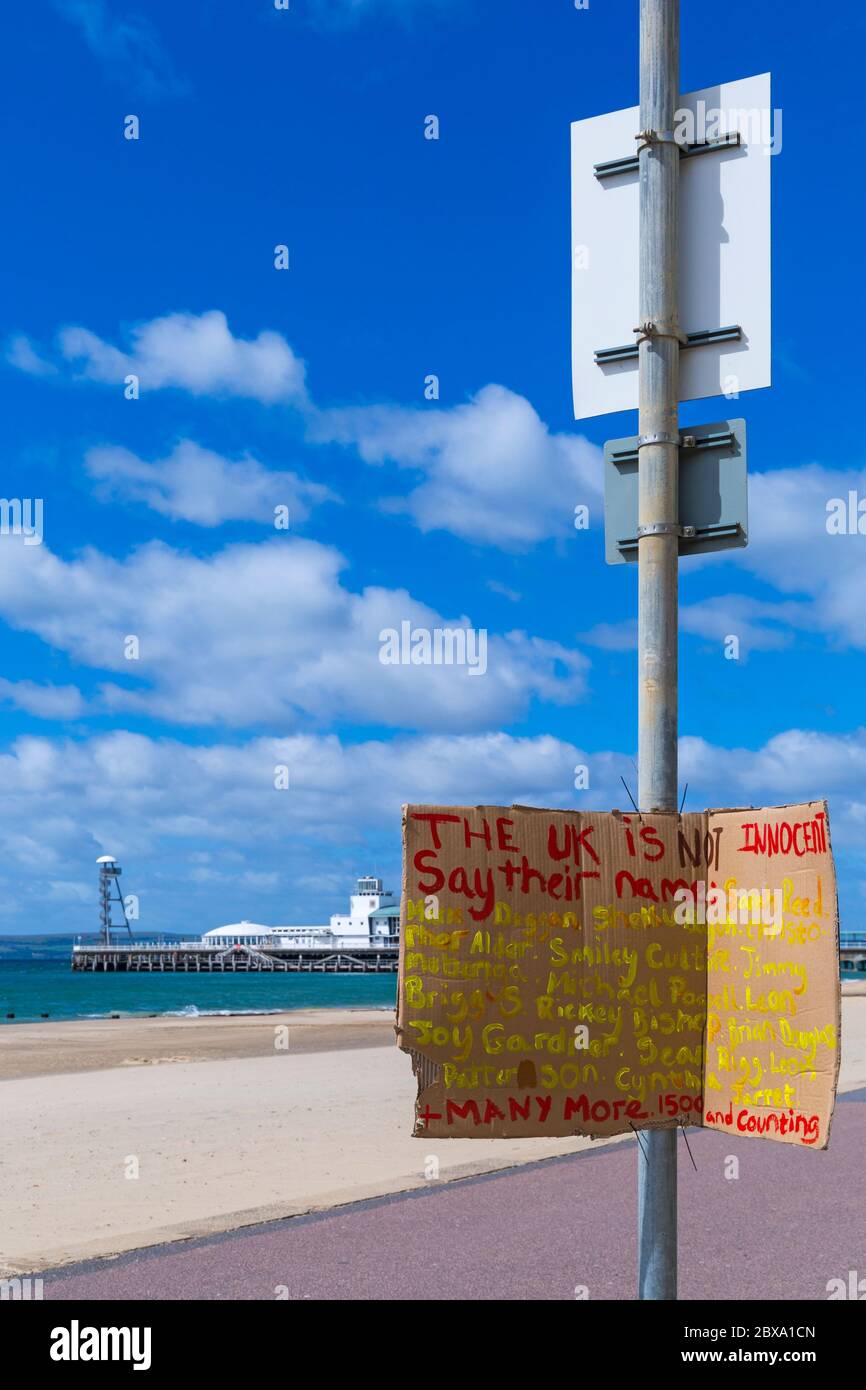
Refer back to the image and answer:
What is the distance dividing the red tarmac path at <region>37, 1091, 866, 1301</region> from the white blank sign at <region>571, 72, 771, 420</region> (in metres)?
4.72

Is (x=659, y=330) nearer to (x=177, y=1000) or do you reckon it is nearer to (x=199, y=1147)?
(x=199, y=1147)

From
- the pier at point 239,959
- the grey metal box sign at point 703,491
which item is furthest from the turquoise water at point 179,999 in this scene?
the grey metal box sign at point 703,491

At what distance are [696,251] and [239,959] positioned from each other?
17566 cm

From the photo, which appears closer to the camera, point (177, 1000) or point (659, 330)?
point (659, 330)

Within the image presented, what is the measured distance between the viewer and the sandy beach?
32.2ft

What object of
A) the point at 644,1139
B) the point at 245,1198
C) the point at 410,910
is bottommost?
the point at 245,1198

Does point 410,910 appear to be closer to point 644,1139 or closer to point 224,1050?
point 644,1139

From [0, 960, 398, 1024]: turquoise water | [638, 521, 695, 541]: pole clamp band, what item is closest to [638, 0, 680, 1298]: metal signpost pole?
[638, 521, 695, 541]: pole clamp band

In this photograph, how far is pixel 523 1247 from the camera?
8.20m

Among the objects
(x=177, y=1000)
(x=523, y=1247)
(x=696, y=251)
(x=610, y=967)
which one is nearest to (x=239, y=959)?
(x=177, y=1000)

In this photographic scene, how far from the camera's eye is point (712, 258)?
14.8ft
